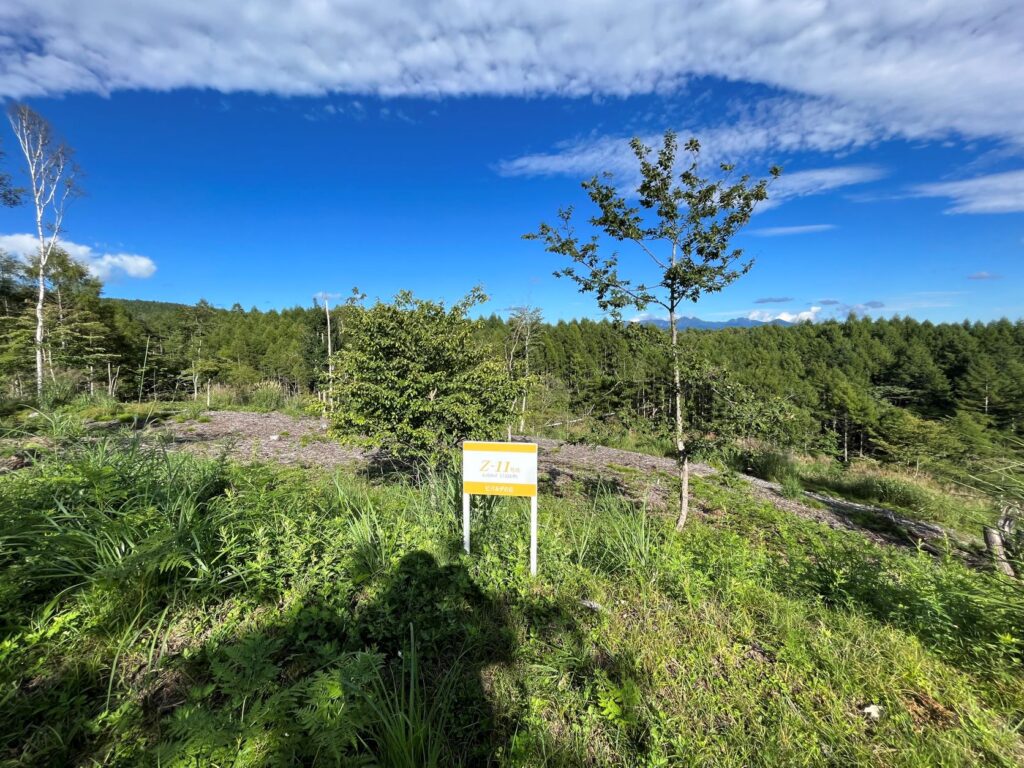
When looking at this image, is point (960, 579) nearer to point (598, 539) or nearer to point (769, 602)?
point (769, 602)

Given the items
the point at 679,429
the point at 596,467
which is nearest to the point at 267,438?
the point at 596,467

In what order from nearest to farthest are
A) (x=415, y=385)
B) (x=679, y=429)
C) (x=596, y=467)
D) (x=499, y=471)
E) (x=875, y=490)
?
Result: 1. (x=499, y=471)
2. (x=679, y=429)
3. (x=415, y=385)
4. (x=596, y=467)
5. (x=875, y=490)

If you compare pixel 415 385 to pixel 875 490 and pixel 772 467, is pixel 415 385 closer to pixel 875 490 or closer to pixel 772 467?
pixel 772 467

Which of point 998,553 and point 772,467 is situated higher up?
point 998,553

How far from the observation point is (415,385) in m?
5.34

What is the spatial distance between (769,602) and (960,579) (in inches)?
53.1

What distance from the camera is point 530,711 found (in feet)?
6.64

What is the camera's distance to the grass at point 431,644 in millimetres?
1744

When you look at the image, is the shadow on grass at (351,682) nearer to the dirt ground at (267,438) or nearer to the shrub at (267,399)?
the dirt ground at (267,438)

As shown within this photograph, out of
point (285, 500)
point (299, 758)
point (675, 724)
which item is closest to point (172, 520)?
point (285, 500)

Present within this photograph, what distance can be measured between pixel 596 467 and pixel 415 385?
655 centimetres

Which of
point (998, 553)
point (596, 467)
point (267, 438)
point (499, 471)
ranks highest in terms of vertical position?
point (499, 471)

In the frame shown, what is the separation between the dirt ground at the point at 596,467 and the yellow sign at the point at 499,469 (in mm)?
2055

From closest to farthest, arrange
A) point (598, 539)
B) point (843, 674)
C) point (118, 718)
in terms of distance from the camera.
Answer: point (118, 718)
point (843, 674)
point (598, 539)
